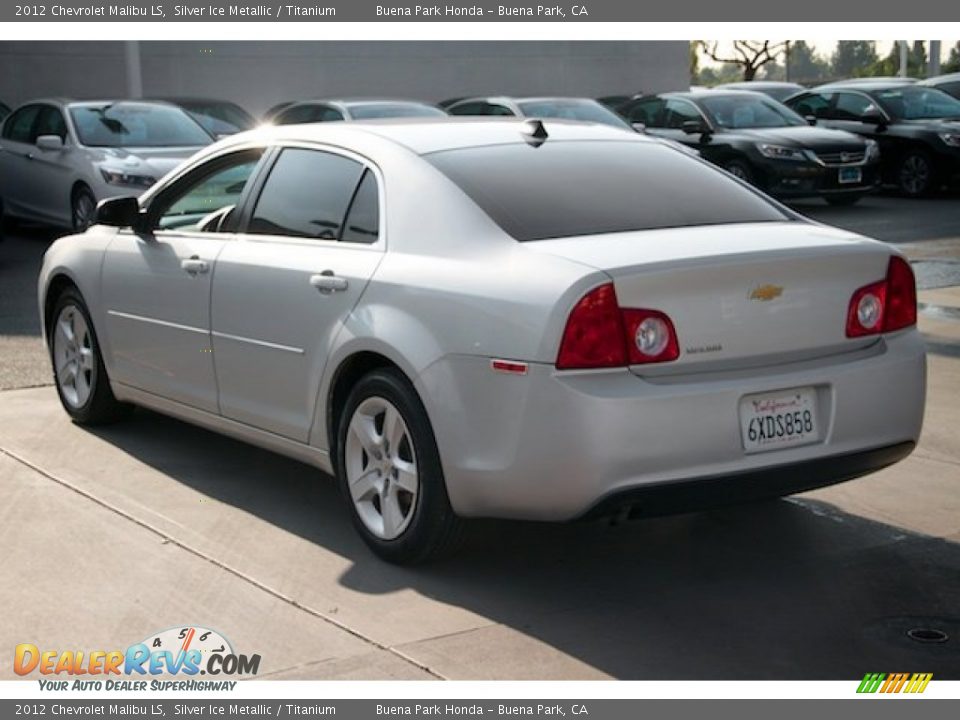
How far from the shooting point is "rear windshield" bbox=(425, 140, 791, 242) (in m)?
5.64

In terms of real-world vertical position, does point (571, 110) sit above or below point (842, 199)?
above

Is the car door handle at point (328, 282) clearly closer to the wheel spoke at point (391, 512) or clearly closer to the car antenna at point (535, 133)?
the wheel spoke at point (391, 512)

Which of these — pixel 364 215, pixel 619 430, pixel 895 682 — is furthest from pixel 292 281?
pixel 895 682

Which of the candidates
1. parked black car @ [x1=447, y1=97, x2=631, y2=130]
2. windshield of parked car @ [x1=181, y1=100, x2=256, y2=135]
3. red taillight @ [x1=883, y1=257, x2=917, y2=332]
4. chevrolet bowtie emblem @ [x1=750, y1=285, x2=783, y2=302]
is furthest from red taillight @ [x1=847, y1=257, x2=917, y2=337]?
windshield of parked car @ [x1=181, y1=100, x2=256, y2=135]

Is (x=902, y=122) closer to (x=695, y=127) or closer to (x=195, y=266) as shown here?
(x=695, y=127)

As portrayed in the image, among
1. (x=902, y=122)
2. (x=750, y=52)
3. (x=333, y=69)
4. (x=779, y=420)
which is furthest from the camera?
(x=750, y=52)

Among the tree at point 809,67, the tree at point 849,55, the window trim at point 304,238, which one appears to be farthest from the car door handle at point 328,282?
the tree at point 849,55

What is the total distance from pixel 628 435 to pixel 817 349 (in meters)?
0.84

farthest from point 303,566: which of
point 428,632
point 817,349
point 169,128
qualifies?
point 169,128

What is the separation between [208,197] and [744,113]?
46.5ft

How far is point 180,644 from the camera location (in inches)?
195

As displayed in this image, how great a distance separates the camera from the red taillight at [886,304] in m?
5.53

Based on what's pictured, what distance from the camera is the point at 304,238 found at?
626 cm

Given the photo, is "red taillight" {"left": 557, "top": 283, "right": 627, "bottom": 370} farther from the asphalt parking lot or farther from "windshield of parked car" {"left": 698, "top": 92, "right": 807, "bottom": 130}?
"windshield of parked car" {"left": 698, "top": 92, "right": 807, "bottom": 130}
